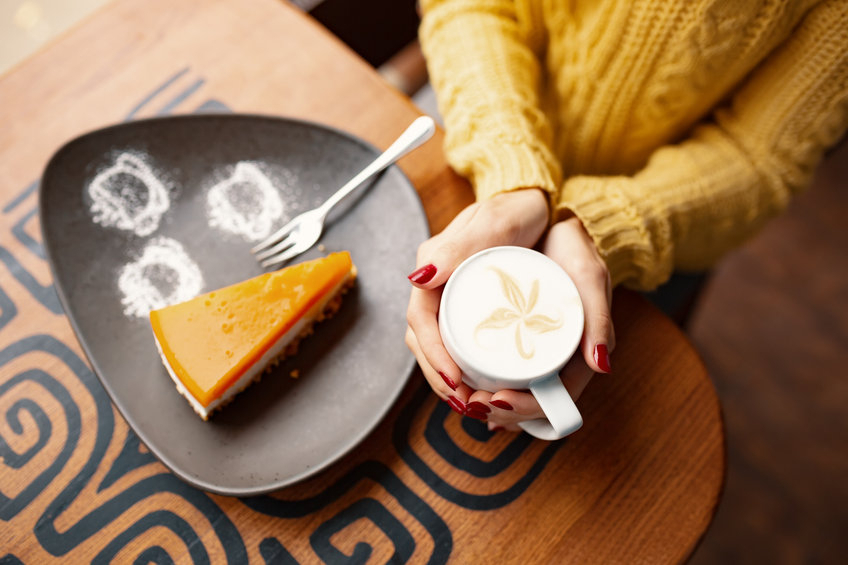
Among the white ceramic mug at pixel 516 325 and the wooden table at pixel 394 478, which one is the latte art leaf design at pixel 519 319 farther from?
the wooden table at pixel 394 478

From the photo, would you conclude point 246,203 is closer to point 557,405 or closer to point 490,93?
point 490,93

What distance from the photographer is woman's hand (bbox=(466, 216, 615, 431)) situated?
577 mm

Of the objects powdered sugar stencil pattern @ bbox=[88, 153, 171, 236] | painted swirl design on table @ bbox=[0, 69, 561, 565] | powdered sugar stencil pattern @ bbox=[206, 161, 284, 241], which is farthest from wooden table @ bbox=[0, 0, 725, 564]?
powdered sugar stencil pattern @ bbox=[206, 161, 284, 241]

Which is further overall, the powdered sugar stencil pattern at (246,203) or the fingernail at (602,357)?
the powdered sugar stencil pattern at (246,203)

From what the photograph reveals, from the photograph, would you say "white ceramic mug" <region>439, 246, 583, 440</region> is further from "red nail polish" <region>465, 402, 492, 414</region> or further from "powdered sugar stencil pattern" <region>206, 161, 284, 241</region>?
"powdered sugar stencil pattern" <region>206, 161, 284, 241</region>

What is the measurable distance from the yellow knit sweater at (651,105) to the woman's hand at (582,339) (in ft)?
0.17

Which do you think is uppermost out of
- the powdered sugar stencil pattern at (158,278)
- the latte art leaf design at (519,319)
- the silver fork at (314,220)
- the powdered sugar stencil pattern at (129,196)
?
the powdered sugar stencil pattern at (129,196)

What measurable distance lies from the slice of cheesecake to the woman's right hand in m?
0.15

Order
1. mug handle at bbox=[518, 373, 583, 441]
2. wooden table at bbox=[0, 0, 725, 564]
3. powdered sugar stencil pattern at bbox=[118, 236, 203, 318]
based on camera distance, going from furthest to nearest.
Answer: powdered sugar stencil pattern at bbox=[118, 236, 203, 318] < wooden table at bbox=[0, 0, 725, 564] < mug handle at bbox=[518, 373, 583, 441]

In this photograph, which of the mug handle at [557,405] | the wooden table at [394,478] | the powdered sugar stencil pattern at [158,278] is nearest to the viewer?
the mug handle at [557,405]

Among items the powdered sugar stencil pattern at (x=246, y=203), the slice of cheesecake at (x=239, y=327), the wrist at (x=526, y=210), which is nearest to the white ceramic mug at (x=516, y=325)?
the wrist at (x=526, y=210)

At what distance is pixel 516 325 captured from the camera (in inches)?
22.2

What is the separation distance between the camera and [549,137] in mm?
860

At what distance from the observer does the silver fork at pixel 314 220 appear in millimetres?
791
